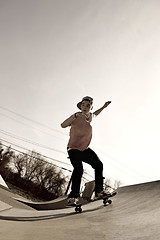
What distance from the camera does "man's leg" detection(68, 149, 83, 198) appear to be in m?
3.11

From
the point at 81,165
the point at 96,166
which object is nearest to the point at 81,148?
the point at 81,165

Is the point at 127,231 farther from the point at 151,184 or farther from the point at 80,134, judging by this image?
the point at 151,184

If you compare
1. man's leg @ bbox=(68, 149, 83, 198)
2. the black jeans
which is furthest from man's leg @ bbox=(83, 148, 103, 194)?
man's leg @ bbox=(68, 149, 83, 198)

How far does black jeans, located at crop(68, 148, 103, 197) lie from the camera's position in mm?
3115

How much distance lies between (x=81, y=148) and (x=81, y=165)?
0.30 meters

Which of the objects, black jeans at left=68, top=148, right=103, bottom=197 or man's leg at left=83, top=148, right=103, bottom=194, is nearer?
black jeans at left=68, top=148, right=103, bottom=197

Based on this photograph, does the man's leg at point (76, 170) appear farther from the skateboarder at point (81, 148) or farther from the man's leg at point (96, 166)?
the man's leg at point (96, 166)

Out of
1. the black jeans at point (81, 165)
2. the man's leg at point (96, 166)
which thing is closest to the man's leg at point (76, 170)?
the black jeans at point (81, 165)

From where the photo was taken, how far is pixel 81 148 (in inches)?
126

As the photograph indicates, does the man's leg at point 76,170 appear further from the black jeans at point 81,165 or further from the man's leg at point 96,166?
the man's leg at point 96,166

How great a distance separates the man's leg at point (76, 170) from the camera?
311cm

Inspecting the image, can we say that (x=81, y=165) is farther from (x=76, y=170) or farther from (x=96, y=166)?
(x=96, y=166)

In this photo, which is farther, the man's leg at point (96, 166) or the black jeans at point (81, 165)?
the man's leg at point (96, 166)

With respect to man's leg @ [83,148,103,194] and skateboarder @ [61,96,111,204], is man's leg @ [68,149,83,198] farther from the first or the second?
man's leg @ [83,148,103,194]
